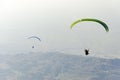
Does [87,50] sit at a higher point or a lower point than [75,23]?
lower

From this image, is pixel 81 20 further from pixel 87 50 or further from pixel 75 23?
pixel 87 50

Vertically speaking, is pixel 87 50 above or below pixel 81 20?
below

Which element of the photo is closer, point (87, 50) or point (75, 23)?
point (75, 23)

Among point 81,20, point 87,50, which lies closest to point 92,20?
point 81,20

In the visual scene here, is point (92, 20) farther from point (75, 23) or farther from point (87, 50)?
point (87, 50)

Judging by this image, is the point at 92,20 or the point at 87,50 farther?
the point at 87,50

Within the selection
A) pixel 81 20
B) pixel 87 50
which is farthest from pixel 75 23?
pixel 87 50

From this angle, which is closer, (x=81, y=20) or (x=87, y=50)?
(x=81, y=20)
